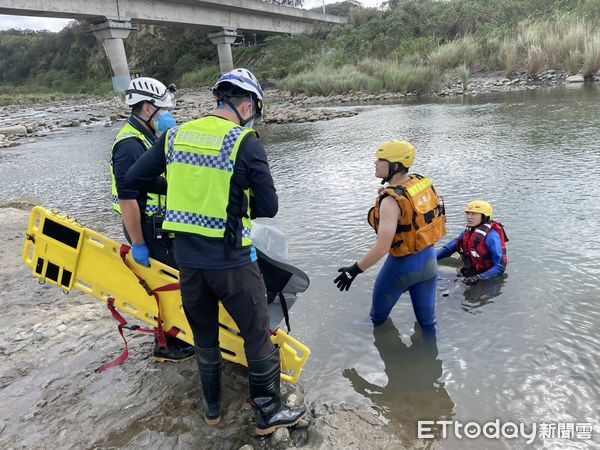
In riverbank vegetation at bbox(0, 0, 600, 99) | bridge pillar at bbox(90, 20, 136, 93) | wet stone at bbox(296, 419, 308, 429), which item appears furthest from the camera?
bridge pillar at bbox(90, 20, 136, 93)

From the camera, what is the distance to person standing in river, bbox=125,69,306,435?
96.5 inches

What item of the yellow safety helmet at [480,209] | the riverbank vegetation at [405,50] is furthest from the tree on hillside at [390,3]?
the yellow safety helmet at [480,209]

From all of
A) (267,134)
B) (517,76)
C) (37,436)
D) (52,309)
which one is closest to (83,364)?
(37,436)

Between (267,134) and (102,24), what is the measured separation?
91.6 ft

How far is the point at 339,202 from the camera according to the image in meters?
8.66

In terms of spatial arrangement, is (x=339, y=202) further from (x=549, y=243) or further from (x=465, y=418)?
(x=465, y=418)

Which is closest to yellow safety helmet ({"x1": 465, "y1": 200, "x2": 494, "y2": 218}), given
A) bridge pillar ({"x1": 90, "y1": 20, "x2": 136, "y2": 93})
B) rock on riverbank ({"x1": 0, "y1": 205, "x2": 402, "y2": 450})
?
rock on riverbank ({"x1": 0, "y1": 205, "x2": 402, "y2": 450})

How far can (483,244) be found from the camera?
5.16m

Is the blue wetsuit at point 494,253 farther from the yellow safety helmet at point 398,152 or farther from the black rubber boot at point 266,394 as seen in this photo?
the black rubber boot at point 266,394

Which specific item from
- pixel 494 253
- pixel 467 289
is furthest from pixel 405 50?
pixel 467 289

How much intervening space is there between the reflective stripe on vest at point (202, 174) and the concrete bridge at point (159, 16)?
120ft

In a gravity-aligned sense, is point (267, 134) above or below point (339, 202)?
above

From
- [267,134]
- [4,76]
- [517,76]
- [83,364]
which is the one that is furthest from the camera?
[4,76]

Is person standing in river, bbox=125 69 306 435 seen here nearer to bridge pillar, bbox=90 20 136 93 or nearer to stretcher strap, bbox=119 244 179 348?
stretcher strap, bbox=119 244 179 348
